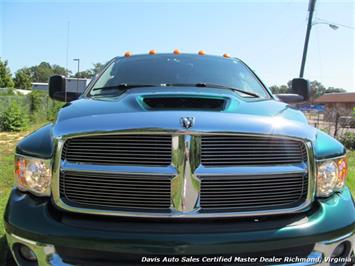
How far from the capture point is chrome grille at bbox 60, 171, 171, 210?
7.22 feet

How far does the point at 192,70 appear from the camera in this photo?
402cm

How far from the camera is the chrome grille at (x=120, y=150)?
2.19 meters

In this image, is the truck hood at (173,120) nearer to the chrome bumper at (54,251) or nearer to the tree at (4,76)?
the chrome bumper at (54,251)

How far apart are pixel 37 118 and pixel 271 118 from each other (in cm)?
2208

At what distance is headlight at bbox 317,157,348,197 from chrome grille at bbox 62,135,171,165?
90cm

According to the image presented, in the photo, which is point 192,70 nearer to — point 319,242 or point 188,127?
point 188,127

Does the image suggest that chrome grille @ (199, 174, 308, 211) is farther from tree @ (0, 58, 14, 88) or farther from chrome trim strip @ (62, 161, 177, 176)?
tree @ (0, 58, 14, 88)

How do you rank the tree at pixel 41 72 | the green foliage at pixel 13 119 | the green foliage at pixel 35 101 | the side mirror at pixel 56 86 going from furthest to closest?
the tree at pixel 41 72 → the green foliage at pixel 35 101 → the green foliage at pixel 13 119 → the side mirror at pixel 56 86

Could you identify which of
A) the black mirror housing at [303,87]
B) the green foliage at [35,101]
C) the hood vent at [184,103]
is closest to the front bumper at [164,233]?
the hood vent at [184,103]

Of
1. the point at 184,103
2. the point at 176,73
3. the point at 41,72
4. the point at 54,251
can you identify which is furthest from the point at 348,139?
the point at 41,72

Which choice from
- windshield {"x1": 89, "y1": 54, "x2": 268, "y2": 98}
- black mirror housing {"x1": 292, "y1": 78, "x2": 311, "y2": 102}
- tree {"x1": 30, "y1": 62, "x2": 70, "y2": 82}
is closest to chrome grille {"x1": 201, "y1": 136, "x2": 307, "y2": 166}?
windshield {"x1": 89, "y1": 54, "x2": 268, "y2": 98}

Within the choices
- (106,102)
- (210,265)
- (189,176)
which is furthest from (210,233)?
(106,102)

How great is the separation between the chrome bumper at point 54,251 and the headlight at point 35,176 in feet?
0.89

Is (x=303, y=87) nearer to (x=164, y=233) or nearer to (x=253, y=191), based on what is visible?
(x=253, y=191)
